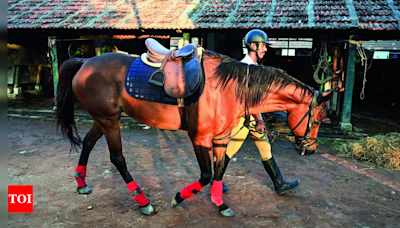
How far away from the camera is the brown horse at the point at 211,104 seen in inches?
114

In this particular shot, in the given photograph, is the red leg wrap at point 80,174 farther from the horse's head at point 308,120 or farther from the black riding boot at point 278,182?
the horse's head at point 308,120

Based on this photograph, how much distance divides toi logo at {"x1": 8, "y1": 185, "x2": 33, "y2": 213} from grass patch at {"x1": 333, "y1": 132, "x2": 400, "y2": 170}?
215 inches

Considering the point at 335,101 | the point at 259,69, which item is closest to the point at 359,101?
the point at 335,101

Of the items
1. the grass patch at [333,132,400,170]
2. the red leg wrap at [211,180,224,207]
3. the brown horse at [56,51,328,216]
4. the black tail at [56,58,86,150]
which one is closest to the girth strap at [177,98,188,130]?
the brown horse at [56,51,328,216]

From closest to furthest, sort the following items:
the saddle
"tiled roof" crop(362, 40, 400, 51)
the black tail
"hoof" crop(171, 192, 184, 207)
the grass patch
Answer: the saddle → "hoof" crop(171, 192, 184, 207) → the black tail → the grass patch → "tiled roof" crop(362, 40, 400, 51)

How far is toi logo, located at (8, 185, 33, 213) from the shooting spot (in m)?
3.14

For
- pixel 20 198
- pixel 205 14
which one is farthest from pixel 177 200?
pixel 205 14

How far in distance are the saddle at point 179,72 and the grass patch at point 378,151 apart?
4.11m

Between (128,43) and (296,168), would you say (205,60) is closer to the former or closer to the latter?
(296,168)

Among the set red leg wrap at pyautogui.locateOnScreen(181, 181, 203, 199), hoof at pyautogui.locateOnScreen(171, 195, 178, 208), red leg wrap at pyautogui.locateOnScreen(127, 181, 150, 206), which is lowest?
hoof at pyautogui.locateOnScreen(171, 195, 178, 208)

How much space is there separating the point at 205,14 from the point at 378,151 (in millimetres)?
5657

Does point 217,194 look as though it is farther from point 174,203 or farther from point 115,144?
point 115,144

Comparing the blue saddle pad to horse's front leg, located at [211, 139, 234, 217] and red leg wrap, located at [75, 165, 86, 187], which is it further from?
red leg wrap, located at [75, 165, 86, 187]

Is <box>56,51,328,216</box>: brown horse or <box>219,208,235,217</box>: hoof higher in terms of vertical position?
<box>56,51,328,216</box>: brown horse
